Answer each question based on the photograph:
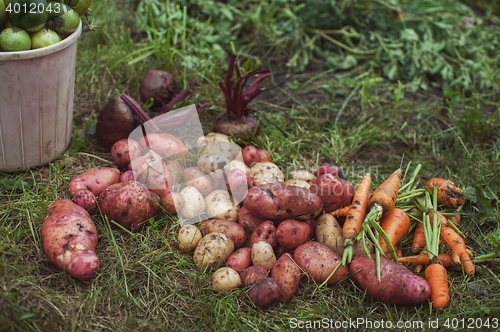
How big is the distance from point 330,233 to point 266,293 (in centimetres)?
54

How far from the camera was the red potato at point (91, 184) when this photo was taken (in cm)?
206

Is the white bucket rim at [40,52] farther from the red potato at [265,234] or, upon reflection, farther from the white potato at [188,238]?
the red potato at [265,234]

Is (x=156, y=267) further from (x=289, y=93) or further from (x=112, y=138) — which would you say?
(x=289, y=93)

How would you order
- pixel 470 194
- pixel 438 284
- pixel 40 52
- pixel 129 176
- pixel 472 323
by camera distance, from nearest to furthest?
pixel 472 323 → pixel 438 284 → pixel 40 52 → pixel 129 176 → pixel 470 194

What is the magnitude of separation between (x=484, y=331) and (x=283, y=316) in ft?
3.00

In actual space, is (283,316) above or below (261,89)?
below

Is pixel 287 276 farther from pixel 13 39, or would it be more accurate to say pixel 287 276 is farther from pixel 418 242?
pixel 13 39

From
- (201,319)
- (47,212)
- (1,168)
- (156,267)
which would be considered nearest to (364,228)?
(201,319)

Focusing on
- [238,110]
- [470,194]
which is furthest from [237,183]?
[470,194]

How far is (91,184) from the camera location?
7.12 feet

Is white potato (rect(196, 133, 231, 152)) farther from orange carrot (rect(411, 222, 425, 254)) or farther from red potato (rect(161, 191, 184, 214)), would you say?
orange carrot (rect(411, 222, 425, 254))

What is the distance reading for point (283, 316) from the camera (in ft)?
5.72
